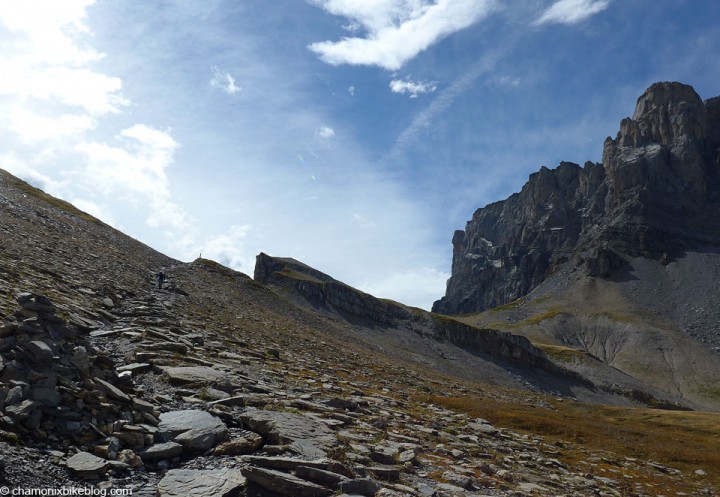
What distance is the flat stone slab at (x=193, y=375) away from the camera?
1565cm

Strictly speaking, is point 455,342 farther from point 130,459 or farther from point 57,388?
point 57,388

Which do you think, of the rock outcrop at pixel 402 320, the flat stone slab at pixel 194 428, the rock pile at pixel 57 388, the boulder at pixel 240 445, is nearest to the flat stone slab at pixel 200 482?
the boulder at pixel 240 445

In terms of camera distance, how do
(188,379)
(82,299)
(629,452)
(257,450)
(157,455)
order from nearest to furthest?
(157,455), (257,450), (188,379), (82,299), (629,452)

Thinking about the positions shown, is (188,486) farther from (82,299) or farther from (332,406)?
(82,299)

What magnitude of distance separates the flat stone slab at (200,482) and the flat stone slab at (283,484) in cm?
23

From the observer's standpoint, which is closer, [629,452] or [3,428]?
[3,428]

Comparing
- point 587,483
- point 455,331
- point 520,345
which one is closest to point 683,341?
point 520,345

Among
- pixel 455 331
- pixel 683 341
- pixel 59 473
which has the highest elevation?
pixel 683 341

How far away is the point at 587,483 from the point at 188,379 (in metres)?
14.5

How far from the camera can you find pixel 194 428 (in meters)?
11.4

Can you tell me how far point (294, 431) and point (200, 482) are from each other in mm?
3559

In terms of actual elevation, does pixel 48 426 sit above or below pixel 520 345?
below

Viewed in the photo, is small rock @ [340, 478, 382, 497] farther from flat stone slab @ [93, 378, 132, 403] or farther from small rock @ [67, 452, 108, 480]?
flat stone slab @ [93, 378, 132, 403]

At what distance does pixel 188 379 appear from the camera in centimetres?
1583
